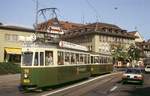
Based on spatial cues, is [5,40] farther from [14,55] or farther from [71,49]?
[71,49]

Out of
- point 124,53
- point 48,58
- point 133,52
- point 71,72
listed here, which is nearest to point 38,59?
point 48,58

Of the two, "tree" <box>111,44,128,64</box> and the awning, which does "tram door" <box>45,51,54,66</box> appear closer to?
the awning

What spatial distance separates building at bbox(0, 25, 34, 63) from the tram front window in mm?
37922

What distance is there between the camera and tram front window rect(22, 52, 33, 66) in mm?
21297

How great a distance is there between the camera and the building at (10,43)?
60116 mm

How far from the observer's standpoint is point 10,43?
6153 centimetres

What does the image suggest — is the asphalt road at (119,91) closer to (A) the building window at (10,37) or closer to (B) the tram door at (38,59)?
(B) the tram door at (38,59)

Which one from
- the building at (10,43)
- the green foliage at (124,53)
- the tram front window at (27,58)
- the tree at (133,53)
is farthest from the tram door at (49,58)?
the tree at (133,53)

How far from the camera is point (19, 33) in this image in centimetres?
6306

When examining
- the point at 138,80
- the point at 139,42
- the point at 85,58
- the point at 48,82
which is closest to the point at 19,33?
the point at 85,58

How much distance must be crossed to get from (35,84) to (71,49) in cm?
655

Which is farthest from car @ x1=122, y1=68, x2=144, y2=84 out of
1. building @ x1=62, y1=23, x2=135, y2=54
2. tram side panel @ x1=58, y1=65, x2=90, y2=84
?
building @ x1=62, y1=23, x2=135, y2=54

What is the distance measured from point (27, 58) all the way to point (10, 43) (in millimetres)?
40863

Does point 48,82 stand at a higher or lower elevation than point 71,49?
lower
